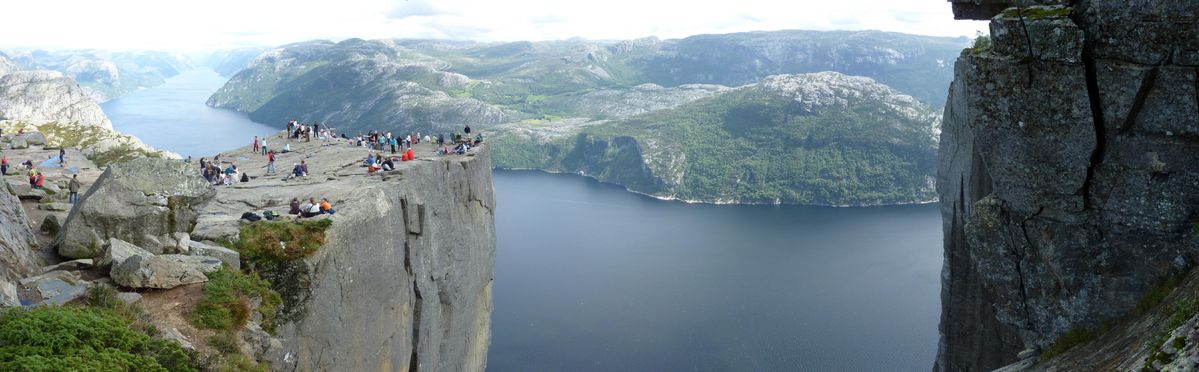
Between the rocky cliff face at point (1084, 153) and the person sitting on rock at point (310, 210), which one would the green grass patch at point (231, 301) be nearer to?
the person sitting on rock at point (310, 210)

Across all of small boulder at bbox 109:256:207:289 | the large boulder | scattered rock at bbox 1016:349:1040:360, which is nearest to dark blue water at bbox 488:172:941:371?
scattered rock at bbox 1016:349:1040:360

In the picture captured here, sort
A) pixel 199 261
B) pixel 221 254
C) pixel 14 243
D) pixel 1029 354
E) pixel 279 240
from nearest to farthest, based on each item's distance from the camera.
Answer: pixel 14 243
pixel 199 261
pixel 221 254
pixel 279 240
pixel 1029 354

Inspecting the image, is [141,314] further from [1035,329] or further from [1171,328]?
[1035,329]

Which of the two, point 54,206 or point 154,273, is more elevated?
point 154,273

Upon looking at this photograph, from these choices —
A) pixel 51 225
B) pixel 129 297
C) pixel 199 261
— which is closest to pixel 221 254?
pixel 199 261

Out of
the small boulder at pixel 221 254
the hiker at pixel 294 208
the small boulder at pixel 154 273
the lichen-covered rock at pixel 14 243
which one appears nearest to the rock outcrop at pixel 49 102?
the lichen-covered rock at pixel 14 243

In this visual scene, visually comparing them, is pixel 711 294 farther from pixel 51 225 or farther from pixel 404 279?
pixel 51 225
